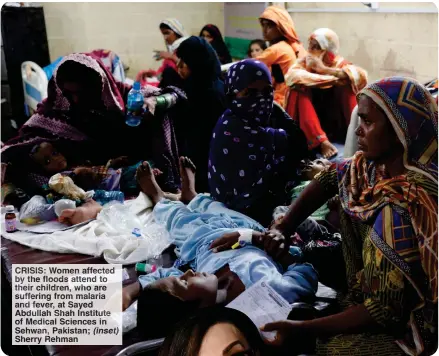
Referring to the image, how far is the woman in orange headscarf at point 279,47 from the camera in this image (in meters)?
4.16

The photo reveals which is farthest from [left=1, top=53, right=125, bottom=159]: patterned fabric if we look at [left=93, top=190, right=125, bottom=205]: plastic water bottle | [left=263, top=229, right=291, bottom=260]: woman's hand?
[left=263, top=229, right=291, bottom=260]: woman's hand

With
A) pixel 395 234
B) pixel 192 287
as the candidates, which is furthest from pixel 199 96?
pixel 395 234

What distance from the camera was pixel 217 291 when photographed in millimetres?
1674

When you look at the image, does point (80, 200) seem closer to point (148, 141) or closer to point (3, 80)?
point (148, 141)

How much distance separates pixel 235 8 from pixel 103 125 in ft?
13.1

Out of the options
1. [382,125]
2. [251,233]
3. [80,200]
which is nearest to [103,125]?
[80,200]

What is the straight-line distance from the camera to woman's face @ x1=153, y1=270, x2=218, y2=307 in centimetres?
160

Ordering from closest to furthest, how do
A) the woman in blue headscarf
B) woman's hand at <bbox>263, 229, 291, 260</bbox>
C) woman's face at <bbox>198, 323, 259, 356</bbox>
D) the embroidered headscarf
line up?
woman's face at <bbox>198, 323, 259, 356</bbox> → woman's hand at <bbox>263, 229, 291, 260</bbox> → the woman in blue headscarf → the embroidered headscarf

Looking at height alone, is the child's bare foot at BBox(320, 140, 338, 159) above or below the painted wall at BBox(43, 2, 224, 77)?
below

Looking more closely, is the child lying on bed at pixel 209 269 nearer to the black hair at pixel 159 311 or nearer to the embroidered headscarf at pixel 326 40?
the black hair at pixel 159 311

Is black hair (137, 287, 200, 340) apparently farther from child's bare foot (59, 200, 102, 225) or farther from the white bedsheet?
child's bare foot (59, 200, 102, 225)

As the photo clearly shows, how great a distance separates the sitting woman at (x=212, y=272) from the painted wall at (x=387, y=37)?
7.84 feet

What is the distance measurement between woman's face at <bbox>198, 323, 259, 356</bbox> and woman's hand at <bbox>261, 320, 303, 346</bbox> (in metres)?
0.18

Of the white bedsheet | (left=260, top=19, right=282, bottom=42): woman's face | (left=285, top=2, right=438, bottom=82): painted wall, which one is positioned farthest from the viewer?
(left=260, top=19, right=282, bottom=42): woman's face
